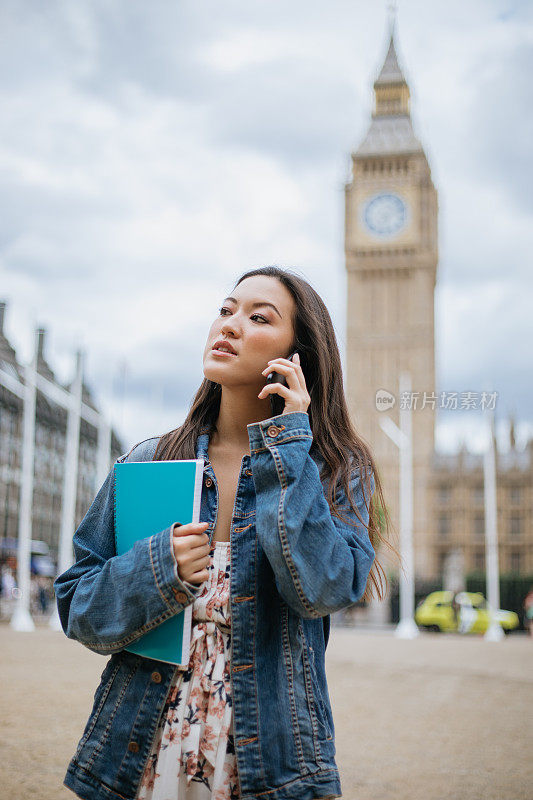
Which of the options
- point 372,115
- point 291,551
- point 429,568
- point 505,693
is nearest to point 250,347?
point 291,551

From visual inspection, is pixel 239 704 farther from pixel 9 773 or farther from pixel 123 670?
pixel 9 773

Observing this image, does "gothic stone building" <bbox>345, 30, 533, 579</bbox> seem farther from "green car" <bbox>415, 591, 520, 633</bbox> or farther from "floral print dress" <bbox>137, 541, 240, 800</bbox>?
"floral print dress" <bbox>137, 541, 240, 800</bbox>

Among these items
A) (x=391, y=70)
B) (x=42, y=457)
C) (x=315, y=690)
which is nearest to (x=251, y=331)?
(x=315, y=690)

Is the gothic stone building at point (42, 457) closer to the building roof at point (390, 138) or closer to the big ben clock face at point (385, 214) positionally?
the big ben clock face at point (385, 214)

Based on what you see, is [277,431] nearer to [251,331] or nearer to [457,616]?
[251,331]

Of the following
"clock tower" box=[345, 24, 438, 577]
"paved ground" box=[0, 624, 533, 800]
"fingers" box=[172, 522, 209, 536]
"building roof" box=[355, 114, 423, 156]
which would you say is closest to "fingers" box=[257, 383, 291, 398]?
"fingers" box=[172, 522, 209, 536]

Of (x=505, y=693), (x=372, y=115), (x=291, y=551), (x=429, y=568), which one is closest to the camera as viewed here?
(x=291, y=551)

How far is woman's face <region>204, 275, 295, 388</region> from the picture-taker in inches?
63.3

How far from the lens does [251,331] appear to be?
162cm

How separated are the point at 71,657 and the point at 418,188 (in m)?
52.5

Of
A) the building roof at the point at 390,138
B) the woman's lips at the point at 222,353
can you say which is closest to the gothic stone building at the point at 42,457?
the building roof at the point at 390,138

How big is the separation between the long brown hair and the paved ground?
286 cm

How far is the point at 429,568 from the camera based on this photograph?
174 ft

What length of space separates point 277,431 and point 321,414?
0.27 meters
